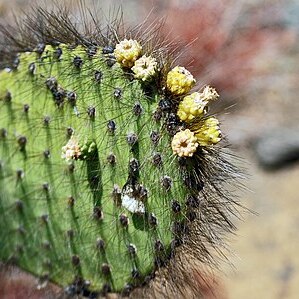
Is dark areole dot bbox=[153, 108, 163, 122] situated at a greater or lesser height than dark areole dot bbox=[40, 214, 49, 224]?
greater

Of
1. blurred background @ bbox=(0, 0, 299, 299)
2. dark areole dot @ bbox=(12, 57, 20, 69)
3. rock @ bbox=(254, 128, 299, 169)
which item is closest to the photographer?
dark areole dot @ bbox=(12, 57, 20, 69)

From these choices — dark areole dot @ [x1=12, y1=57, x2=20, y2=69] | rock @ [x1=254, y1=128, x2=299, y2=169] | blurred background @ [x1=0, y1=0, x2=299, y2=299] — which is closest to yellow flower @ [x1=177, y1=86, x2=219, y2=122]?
dark areole dot @ [x1=12, y1=57, x2=20, y2=69]

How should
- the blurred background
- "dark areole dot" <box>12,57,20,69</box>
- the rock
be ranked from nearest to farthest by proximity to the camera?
"dark areole dot" <box>12,57,20,69</box> → the blurred background → the rock

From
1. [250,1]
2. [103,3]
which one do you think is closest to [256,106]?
[250,1]

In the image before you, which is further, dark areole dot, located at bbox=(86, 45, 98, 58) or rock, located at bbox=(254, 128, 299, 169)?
rock, located at bbox=(254, 128, 299, 169)

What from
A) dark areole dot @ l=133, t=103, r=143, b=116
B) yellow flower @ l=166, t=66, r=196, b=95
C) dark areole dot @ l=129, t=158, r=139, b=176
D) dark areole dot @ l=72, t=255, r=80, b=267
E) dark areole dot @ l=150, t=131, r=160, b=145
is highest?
yellow flower @ l=166, t=66, r=196, b=95

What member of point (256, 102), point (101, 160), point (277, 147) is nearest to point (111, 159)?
point (101, 160)

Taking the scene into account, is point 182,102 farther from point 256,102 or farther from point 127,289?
point 256,102

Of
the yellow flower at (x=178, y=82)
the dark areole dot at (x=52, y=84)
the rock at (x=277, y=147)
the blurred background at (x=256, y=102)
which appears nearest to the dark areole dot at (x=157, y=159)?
the yellow flower at (x=178, y=82)

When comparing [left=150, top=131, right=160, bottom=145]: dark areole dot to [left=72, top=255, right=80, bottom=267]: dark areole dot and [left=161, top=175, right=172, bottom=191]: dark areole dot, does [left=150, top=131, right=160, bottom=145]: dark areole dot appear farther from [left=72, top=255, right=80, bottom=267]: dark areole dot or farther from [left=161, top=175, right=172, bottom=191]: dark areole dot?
[left=72, top=255, right=80, bottom=267]: dark areole dot
